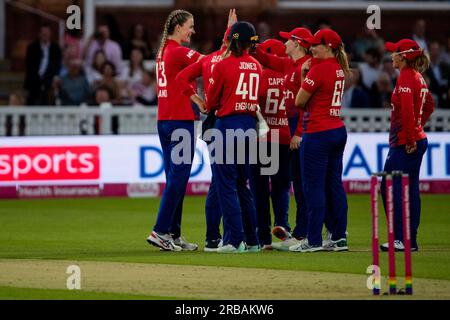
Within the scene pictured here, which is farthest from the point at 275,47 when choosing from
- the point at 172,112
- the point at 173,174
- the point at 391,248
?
the point at 391,248

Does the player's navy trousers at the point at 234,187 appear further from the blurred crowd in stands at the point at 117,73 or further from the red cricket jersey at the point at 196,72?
the blurred crowd in stands at the point at 117,73

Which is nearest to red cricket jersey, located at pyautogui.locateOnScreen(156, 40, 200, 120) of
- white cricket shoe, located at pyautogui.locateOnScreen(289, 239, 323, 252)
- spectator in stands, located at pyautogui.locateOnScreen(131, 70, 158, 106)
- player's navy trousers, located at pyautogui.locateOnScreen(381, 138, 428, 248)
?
white cricket shoe, located at pyautogui.locateOnScreen(289, 239, 323, 252)

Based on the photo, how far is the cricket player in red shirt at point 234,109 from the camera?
47.7 feet

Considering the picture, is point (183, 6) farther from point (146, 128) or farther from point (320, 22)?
point (146, 128)

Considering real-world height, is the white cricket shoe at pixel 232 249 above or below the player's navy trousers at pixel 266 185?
below

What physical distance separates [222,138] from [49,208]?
7335mm

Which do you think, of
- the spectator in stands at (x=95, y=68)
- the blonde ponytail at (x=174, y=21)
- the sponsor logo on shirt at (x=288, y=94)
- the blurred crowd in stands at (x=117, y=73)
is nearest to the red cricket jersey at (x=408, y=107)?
the sponsor logo on shirt at (x=288, y=94)

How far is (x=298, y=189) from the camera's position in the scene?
16.0 m

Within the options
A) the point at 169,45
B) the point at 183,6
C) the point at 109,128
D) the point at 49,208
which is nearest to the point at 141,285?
the point at 169,45

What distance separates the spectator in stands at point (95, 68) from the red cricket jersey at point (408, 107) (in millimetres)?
12322

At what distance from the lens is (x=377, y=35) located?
31.0 metres

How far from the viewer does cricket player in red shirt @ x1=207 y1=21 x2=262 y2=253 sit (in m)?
14.5

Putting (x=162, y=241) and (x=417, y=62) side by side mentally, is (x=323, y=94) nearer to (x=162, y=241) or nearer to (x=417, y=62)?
(x=417, y=62)

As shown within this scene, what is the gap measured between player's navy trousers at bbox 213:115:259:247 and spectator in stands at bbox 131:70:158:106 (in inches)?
444
